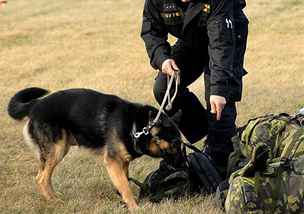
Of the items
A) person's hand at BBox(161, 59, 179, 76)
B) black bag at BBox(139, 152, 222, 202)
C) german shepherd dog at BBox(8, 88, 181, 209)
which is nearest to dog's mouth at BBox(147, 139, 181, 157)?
german shepherd dog at BBox(8, 88, 181, 209)

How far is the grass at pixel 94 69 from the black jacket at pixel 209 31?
949 millimetres

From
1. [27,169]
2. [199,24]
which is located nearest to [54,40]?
[27,169]

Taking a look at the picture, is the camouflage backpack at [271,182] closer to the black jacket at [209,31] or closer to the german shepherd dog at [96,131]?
the black jacket at [209,31]

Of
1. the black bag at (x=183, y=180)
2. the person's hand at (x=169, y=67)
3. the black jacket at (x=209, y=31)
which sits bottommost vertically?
the black bag at (x=183, y=180)

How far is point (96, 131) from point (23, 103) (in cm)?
71

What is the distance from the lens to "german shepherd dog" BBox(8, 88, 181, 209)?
4422 mm

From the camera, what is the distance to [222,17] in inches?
166

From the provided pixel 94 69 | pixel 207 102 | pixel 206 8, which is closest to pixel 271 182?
pixel 206 8

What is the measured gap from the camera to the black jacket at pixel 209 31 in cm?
419

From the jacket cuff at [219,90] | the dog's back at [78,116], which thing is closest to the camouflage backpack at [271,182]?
the jacket cuff at [219,90]

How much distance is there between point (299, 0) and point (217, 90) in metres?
19.6

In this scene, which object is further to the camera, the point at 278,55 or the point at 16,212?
the point at 278,55

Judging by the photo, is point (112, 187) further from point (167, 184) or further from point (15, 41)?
point (15, 41)

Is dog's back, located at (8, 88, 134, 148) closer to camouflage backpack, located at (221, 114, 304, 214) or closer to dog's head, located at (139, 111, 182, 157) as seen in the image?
dog's head, located at (139, 111, 182, 157)
